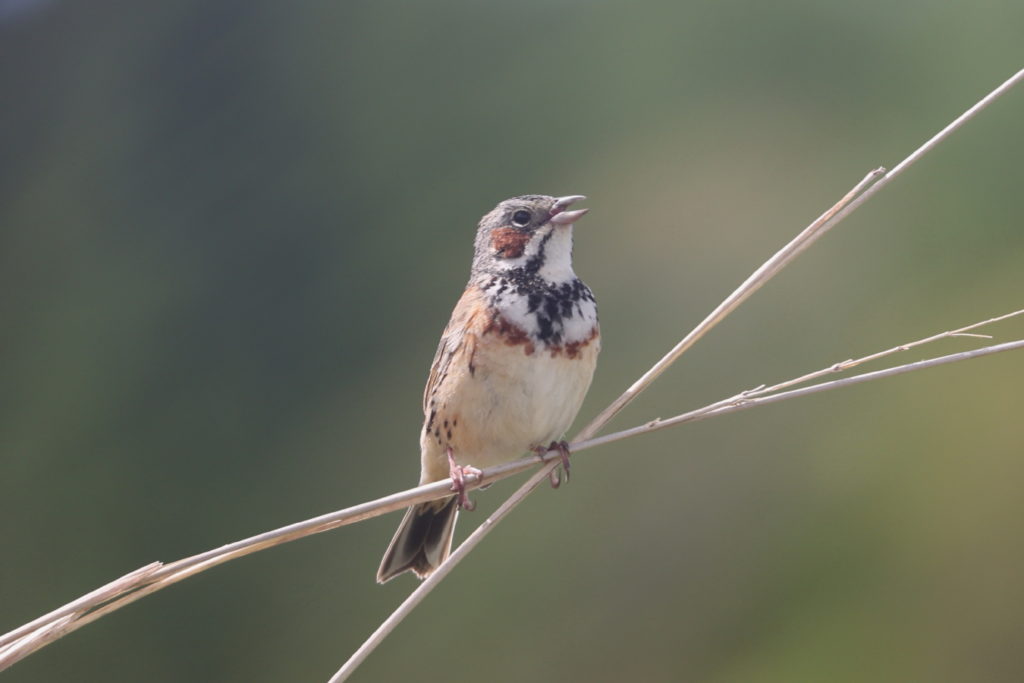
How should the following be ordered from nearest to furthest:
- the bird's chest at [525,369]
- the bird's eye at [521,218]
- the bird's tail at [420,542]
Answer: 1. the bird's chest at [525,369]
2. the bird's eye at [521,218]
3. the bird's tail at [420,542]

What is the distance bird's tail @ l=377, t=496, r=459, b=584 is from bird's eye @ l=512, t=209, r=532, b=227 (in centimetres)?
73

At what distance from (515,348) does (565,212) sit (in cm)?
36

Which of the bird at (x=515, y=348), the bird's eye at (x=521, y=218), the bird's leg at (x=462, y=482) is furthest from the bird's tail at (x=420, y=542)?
the bird's eye at (x=521, y=218)

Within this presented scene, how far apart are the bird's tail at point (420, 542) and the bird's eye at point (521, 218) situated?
0.73 meters

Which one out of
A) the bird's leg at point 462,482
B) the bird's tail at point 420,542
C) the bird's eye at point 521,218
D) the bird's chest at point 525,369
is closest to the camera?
the bird's leg at point 462,482

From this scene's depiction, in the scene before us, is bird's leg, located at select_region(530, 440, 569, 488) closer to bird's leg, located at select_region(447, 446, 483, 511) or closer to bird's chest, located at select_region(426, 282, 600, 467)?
bird's chest, located at select_region(426, 282, 600, 467)

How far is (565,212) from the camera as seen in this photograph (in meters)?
2.37

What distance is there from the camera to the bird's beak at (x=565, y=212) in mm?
2324

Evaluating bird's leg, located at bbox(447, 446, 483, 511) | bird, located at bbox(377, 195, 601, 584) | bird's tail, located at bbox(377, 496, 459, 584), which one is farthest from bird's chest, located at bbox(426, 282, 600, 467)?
bird's tail, located at bbox(377, 496, 459, 584)

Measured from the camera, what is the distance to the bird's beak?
232 centimetres

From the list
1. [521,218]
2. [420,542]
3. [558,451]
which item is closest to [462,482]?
[558,451]

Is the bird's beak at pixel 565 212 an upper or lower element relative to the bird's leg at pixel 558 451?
upper

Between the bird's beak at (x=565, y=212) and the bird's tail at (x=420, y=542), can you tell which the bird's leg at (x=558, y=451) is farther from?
the bird's beak at (x=565, y=212)

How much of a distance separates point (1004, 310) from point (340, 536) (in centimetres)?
252
